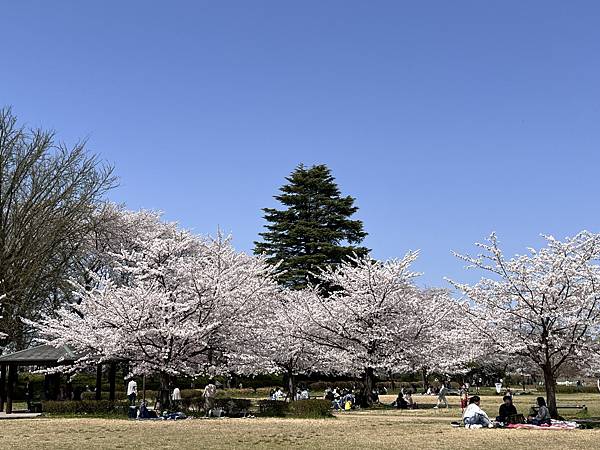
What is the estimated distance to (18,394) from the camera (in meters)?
44.3

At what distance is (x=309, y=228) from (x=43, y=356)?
105 ft

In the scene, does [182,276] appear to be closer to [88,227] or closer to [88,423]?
[88,423]

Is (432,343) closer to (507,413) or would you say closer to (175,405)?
(175,405)

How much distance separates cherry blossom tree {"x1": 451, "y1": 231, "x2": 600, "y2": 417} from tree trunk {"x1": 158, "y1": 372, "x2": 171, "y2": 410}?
1182cm

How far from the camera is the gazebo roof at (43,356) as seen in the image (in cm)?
2942

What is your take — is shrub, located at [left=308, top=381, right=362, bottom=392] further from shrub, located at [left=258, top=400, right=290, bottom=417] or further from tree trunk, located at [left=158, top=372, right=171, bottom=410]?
shrub, located at [left=258, top=400, right=290, bottom=417]

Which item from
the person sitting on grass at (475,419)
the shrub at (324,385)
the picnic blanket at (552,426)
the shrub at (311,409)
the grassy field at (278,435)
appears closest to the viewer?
the grassy field at (278,435)

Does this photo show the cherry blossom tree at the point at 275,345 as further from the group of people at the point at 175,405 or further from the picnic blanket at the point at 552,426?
the picnic blanket at the point at 552,426

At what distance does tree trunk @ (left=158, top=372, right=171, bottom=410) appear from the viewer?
2708 centimetres

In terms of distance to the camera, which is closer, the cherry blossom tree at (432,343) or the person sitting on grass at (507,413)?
the person sitting on grass at (507,413)

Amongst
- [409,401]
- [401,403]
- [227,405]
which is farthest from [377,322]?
[227,405]

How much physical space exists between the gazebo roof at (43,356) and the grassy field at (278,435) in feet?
20.9

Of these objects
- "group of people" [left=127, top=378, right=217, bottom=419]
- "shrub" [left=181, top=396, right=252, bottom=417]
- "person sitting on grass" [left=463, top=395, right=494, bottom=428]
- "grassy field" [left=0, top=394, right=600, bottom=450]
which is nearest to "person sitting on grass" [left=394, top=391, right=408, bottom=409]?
"shrub" [left=181, top=396, right=252, bottom=417]

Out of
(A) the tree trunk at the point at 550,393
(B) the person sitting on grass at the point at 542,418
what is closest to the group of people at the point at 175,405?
(B) the person sitting on grass at the point at 542,418
